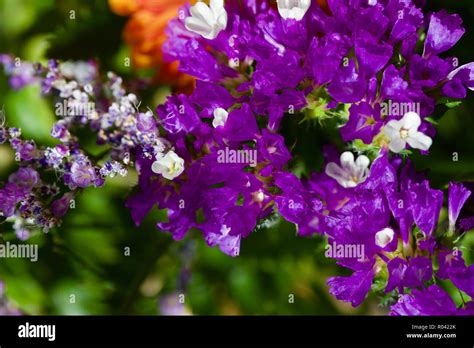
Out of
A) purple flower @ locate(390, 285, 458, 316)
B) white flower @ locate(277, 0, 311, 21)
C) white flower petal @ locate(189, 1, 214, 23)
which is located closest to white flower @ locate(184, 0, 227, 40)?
white flower petal @ locate(189, 1, 214, 23)

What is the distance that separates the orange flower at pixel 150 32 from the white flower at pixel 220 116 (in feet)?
1.51

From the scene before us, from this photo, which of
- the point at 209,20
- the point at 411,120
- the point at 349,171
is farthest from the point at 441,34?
the point at 209,20

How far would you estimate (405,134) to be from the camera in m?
1.06

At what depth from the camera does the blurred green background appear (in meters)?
1.59

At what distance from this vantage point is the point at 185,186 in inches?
45.4

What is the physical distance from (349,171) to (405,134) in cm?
19

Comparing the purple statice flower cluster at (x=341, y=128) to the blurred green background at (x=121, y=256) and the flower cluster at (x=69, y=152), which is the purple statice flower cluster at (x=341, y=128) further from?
the blurred green background at (x=121, y=256)

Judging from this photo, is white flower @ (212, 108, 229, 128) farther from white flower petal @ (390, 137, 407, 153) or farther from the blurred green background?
the blurred green background

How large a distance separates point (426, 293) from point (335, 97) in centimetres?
38

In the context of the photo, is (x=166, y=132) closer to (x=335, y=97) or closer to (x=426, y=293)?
(x=335, y=97)

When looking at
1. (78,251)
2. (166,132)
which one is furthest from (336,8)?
(78,251)

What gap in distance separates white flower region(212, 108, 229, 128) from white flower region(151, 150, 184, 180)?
95 mm
